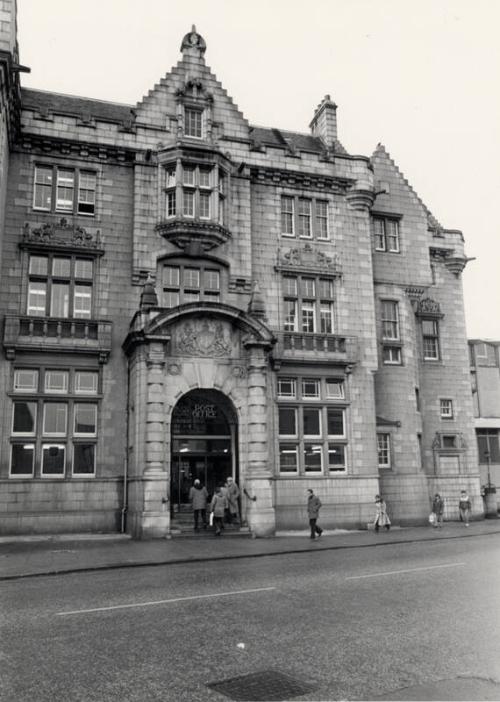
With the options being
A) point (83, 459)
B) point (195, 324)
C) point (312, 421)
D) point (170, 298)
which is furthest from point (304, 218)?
point (83, 459)

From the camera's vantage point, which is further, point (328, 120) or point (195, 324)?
point (328, 120)

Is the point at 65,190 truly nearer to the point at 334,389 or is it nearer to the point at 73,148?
the point at 73,148

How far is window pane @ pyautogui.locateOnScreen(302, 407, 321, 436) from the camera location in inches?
1112

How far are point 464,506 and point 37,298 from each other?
21110 millimetres

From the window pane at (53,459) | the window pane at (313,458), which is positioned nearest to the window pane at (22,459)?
the window pane at (53,459)

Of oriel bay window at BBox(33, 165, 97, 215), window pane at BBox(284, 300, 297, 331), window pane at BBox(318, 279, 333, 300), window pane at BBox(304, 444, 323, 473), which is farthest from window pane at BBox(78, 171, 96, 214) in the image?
window pane at BBox(304, 444, 323, 473)

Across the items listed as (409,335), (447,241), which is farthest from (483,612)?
(447,241)

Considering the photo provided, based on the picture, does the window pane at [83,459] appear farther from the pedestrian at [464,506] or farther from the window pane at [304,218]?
the pedestrian at [464,506]

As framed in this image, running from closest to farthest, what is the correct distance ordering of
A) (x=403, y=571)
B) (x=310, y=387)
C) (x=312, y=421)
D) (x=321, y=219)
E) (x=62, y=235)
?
(x=403, y=571), (x=62, y=235), (x=312, y=421), (x=310, y=387), (x=321, y=219)

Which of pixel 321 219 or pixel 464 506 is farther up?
pixel 321 219

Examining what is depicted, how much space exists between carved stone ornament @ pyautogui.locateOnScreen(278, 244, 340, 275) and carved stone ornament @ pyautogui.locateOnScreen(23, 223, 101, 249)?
321 inches

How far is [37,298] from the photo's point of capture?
2591cm

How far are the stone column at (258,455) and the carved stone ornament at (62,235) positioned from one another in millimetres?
7892

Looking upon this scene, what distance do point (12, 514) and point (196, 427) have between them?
7.70m
